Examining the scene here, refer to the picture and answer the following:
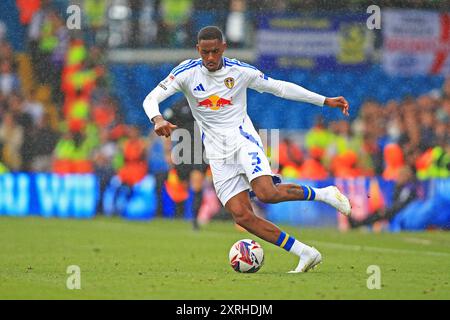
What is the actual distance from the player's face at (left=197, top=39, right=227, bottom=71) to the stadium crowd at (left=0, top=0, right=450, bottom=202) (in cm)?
854

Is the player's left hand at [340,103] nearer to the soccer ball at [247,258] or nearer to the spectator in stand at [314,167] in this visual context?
the soccer ball at [247,258]

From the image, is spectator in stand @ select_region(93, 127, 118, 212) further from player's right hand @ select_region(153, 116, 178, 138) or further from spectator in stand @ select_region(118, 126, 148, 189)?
player's right hand @ select_region(153, 116, 178, 138)

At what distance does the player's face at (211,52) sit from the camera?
10.3 meters

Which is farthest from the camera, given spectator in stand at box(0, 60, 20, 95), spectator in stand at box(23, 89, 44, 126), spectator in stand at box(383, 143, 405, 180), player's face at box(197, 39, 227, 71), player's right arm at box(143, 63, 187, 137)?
spectator in stand at box(0, 60, 20, 95)

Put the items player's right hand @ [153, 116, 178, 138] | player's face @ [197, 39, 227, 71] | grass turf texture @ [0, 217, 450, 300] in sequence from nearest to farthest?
1. grass turf texture @ [0, 217, 450, 300]
2. player's right hand @ [153, 116, 178, 138]
3. player's face @ [197, 39, 227, 71]

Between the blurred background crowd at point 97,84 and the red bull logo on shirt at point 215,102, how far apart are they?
1036cm

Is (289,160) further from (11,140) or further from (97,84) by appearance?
(97,84)

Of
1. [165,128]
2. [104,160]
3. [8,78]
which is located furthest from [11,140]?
[165,128]

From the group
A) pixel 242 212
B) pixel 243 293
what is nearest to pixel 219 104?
pixel 242 212

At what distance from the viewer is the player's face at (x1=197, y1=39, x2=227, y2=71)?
33.9 feet

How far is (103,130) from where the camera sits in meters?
25.3

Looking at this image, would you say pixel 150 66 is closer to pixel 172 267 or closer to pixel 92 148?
pixel 92 148

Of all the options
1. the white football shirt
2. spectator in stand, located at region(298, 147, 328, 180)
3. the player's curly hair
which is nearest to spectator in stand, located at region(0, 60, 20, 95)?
spectator in stand, located at region(298, 147, 328, 180)
